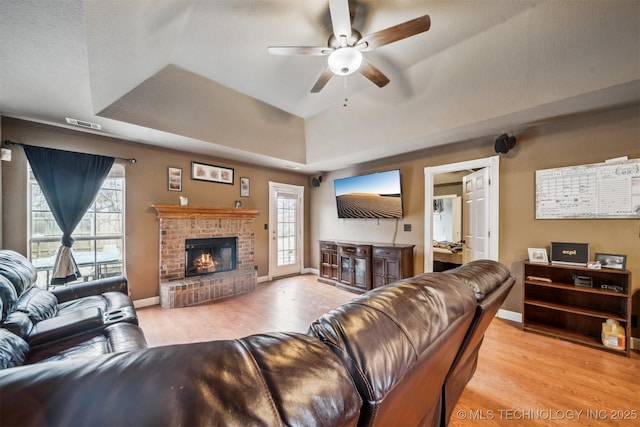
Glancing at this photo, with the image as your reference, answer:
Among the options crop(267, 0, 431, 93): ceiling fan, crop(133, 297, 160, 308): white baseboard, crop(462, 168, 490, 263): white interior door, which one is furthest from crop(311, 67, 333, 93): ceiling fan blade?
crop(133, 297, 160, 308): white baseboard

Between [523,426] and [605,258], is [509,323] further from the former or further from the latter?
[523,426]

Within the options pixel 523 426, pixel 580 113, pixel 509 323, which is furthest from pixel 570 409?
pixel 580 113

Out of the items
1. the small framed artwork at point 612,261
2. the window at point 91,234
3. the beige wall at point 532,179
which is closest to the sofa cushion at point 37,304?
the window at point 91,234

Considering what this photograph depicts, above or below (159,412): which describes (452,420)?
below

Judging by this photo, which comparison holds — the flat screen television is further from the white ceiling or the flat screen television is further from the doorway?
the doorway

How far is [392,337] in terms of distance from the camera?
0.72m

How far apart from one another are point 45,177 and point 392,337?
409 centimetres

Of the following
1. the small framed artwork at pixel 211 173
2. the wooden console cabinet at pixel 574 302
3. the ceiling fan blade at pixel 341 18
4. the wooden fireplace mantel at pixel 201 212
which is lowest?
the wooden console cabinet at pixel 574 302

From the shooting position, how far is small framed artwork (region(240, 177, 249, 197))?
15.1 feet

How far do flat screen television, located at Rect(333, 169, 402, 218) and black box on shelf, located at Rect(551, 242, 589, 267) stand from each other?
1.92 metres

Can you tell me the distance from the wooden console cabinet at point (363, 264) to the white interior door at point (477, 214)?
87 cm

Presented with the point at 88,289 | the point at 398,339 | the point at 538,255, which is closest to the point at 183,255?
the point at 88,289

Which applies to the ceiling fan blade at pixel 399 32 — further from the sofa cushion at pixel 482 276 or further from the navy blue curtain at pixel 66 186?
the navy blue curtain at pixel 66 186

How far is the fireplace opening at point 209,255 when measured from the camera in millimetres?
3945
